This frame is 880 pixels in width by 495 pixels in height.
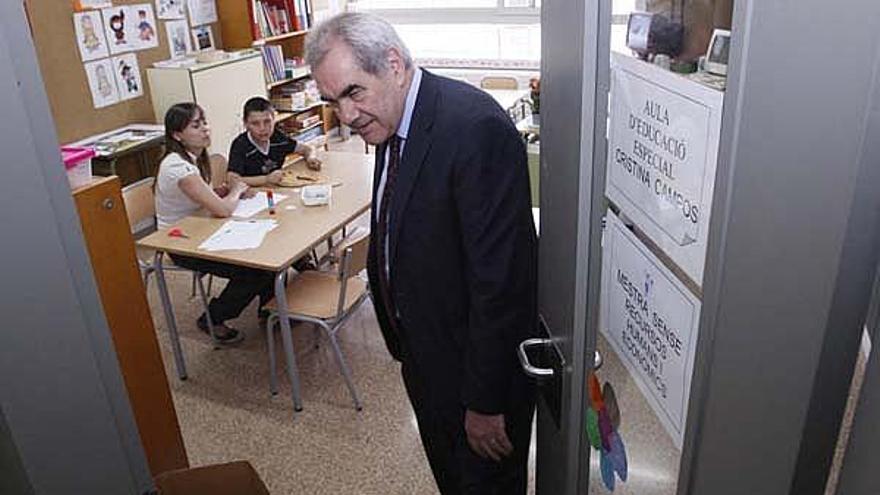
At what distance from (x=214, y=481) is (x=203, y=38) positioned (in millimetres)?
4456

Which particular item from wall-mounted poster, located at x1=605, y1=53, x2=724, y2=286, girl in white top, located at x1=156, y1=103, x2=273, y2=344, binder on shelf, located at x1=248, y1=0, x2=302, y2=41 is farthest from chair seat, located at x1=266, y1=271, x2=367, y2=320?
binder on shelf, located at x1=248, y1=0, x2=302, y2=41

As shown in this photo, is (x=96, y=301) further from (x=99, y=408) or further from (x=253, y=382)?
(x=253, y=382)

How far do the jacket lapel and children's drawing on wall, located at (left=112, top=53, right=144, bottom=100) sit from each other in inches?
153

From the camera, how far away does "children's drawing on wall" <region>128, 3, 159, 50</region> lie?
4742mm

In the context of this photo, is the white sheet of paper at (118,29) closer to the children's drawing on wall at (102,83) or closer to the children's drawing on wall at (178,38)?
the children's drawing on wall at (102,83)

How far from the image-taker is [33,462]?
2.90 feet

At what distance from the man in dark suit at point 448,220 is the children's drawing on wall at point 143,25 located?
12.5 feet

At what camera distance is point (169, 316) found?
3.12 m

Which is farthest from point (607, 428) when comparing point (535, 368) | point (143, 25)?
point (143, 25)

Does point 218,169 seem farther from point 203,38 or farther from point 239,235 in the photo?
point 203,38

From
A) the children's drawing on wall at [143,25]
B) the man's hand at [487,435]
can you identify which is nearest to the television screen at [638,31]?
the man's hand at [487,435]

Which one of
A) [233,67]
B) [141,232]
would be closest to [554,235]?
[141,232]

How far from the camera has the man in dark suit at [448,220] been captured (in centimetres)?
150

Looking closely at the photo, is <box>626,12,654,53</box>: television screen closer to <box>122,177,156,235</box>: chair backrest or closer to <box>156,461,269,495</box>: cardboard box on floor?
<box>156,461,269,495</box>: cardboard box on floor
